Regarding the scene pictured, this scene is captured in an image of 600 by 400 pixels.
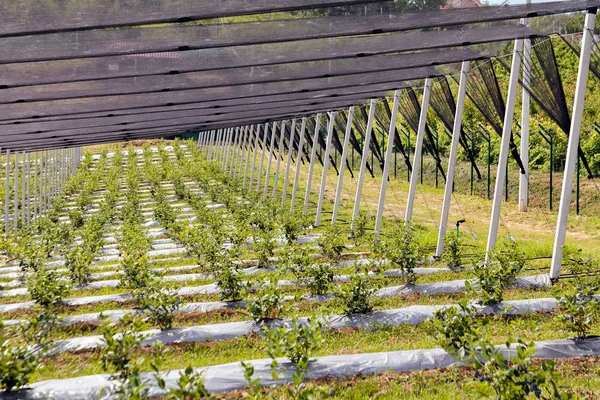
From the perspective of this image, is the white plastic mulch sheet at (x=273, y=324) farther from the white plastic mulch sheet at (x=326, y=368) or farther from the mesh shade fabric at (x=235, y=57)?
the mesh shade fabric at (x=235, y=57)

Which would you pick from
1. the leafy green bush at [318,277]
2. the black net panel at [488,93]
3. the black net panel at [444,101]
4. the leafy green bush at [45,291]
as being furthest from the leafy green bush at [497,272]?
the leafy green bush at [45,291]

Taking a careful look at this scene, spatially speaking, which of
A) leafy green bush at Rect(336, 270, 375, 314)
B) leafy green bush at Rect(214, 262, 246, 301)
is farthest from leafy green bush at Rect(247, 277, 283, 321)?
leafy green bush at Rect(214, 262, 246, 301)

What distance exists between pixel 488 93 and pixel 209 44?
5.12 meters

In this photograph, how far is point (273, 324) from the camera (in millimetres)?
6754

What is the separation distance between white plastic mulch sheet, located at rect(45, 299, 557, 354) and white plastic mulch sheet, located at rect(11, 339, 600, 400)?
1.01 m

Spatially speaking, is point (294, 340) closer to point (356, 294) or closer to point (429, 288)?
point (356, 294)

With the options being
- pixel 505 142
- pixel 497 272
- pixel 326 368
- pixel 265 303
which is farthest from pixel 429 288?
pixel 326 368

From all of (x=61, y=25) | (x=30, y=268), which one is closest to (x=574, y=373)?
(x=61, y=25)

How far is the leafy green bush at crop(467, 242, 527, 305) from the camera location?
22.3 ft

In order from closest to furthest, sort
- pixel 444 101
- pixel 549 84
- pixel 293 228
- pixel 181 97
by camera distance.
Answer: pixel 549 84 < pixel 181 97 < pixel 444 101 < pixel 293 228

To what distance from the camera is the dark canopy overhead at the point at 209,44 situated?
5141 mm

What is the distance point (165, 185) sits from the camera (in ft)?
89.9

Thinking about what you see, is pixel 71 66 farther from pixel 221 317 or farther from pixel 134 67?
pixel 221 317

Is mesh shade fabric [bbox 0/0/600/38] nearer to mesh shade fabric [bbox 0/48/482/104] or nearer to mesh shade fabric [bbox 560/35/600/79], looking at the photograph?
mesh shade fabric [bbox 0/48/482/104]
